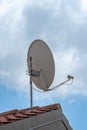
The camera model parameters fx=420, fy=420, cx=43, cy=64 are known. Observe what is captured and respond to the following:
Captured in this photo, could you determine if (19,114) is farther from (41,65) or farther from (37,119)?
(41,65)

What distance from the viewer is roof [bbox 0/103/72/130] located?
30.2ft

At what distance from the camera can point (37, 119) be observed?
10.0 m

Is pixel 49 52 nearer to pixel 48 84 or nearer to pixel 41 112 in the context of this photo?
pixel 48 84

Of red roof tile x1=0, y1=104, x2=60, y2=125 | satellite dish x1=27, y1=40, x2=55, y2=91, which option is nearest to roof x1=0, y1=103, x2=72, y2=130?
red roof tile x1=0, y1=104, x2=60, y2=125

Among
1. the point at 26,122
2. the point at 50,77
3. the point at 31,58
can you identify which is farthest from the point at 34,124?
the point at 31,58

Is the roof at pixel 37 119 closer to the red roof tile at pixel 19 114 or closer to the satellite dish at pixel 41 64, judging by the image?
the red roof tile at pixel 19 114

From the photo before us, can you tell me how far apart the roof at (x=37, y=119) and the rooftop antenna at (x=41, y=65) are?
193cm

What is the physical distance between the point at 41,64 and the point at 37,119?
381cm

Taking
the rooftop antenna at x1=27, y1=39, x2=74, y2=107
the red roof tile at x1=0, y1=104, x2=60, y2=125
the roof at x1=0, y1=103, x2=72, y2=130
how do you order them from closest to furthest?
the roof at x1=0, y1=103, x2=72, y2=130, the red roof tile at x1=0, y1=104, x2=60, y2=125, the rooftop antenna at x1=27, y1=39, x2=74, y2=107

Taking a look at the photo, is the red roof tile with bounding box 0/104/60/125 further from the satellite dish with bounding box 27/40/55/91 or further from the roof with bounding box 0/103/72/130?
the satellite dish with bounding box 27/40/55/91

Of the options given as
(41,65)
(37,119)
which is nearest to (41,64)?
(41,65)

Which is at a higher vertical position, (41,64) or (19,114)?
(41,64)

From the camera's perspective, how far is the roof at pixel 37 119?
9.20 m

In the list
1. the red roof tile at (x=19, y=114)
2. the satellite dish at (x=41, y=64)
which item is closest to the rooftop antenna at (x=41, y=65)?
the satellite dish at (x=41, y=64)
